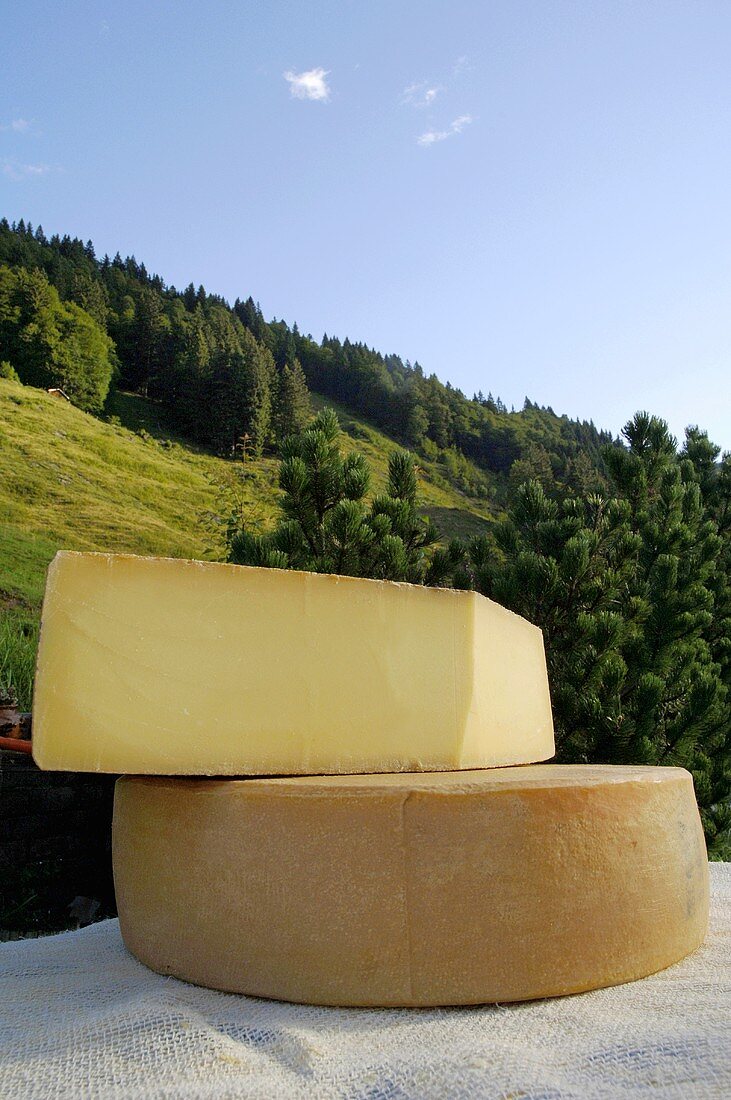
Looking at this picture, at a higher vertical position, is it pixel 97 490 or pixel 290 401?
pixel 290 401

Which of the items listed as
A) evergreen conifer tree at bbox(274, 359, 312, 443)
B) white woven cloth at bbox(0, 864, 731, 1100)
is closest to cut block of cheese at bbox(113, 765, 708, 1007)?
white woven cloth at bbox(0, 864, 731, 1100)

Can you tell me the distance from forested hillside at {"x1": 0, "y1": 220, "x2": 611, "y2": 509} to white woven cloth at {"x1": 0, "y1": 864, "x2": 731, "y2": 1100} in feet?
57.0

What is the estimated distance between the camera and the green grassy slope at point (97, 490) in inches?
435

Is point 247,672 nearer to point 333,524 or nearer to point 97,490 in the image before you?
point 333,524

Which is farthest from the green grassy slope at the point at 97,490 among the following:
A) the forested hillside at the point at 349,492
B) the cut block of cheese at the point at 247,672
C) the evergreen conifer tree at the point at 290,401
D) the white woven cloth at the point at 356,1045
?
the white woven cloth at the point at 356,1045

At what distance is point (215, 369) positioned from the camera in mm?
32938

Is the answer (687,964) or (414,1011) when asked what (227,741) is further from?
(687,964)

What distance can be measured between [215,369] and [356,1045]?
110 feet

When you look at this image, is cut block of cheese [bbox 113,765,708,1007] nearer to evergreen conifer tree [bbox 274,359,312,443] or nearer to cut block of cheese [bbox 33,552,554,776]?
cut block of cheese [bbox 33,552,554,776]

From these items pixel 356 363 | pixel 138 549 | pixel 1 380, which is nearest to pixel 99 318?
pixel 1 380

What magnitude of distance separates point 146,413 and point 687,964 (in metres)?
34.5

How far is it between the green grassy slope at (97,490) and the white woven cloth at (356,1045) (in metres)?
4.17

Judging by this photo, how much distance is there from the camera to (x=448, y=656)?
1.59m

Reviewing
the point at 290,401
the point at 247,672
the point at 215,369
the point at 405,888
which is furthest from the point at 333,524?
the point at 215,369
